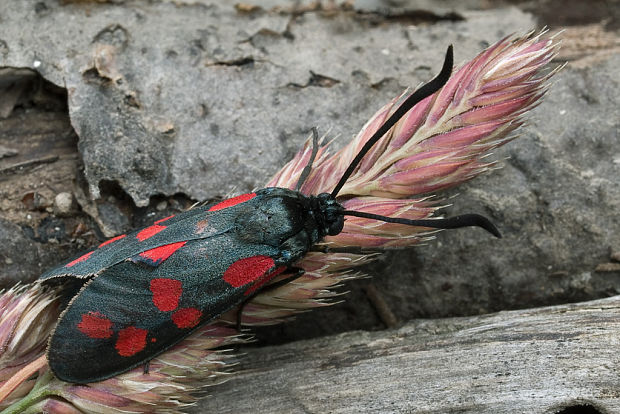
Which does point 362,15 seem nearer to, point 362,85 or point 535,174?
point 362,85

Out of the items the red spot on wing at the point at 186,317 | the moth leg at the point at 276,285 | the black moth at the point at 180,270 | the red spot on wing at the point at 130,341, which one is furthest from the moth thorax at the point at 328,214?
the red spot on wing at the point at 130,341

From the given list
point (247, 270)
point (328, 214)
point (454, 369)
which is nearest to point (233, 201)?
point (247, 270)

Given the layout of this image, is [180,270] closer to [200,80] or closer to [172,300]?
[172,300]

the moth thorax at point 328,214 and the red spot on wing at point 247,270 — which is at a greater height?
the moth thorax at point 328,214

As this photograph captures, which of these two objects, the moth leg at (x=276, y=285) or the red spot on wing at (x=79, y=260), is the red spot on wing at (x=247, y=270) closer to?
the moth leg at (x=276, y=285)

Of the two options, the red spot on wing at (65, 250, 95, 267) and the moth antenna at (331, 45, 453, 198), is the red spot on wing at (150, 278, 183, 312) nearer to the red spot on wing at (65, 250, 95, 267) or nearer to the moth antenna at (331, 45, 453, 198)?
the red spot on wing at (65, 250, 95, 267)

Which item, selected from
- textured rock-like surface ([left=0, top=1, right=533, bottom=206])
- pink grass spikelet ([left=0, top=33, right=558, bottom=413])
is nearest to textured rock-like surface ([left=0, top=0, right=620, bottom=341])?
textured rock-like surface ([left=0, top=1, right=533, bottom=206])
